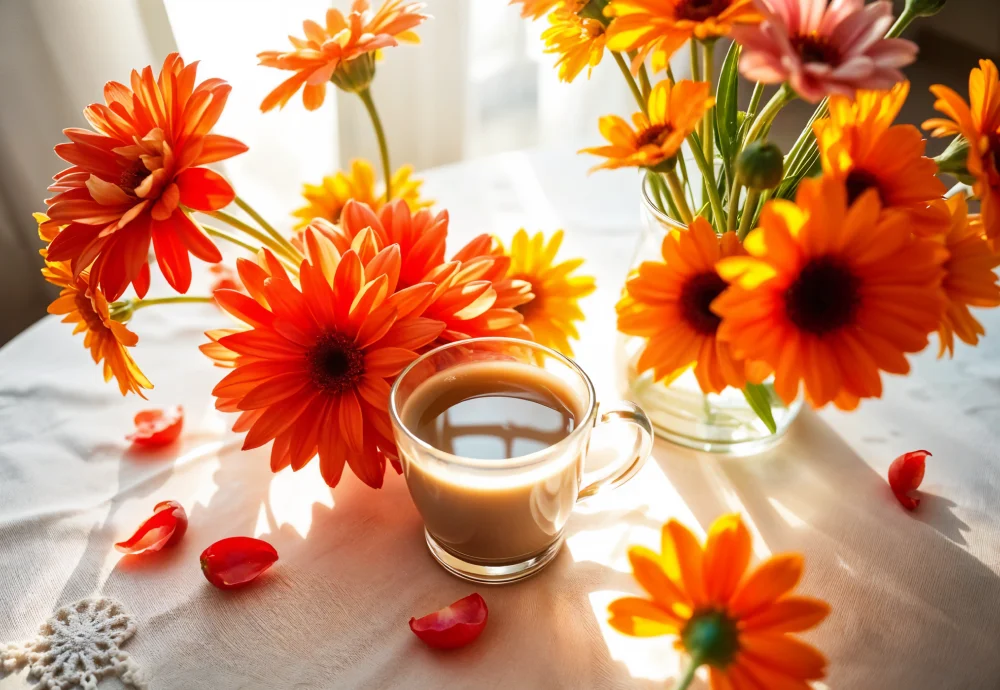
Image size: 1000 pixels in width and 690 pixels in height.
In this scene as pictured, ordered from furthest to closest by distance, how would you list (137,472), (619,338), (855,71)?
1. (619,338)
2. (137,472)
3. (855,71)

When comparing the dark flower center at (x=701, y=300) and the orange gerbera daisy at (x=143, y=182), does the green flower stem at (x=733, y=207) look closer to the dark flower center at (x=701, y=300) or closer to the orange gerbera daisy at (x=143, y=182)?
the dark flower center at (x=701, y=300)

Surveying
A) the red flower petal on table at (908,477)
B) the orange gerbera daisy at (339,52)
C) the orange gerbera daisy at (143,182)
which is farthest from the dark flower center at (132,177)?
the red flower petal on table at (908,477)

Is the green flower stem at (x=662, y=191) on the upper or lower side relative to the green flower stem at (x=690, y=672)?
upper

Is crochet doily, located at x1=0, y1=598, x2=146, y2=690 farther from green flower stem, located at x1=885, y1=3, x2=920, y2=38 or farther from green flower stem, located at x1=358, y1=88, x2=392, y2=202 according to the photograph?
green flower stem, located at x1=885, y1=3, x2=920, y2=38

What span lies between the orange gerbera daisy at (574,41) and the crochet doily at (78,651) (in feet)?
1.66

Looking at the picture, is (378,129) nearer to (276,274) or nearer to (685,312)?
(276,274)

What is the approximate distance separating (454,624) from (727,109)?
42cm

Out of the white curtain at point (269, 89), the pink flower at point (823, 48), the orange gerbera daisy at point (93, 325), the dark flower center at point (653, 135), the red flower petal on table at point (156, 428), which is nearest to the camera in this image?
Answer: the pink flower at point (823, 48)

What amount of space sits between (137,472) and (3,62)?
1.97 feet

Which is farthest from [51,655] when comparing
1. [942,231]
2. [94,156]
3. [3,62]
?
[3,62]

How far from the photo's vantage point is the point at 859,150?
0.47m

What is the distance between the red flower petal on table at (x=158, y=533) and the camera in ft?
2.05

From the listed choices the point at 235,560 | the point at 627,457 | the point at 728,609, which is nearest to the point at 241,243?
the point at 235,560

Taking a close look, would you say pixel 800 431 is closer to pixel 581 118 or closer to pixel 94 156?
pixel 94 156
